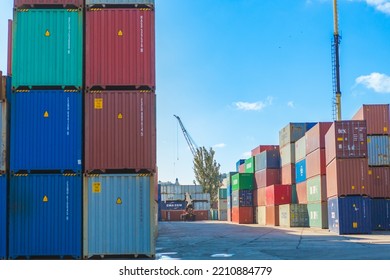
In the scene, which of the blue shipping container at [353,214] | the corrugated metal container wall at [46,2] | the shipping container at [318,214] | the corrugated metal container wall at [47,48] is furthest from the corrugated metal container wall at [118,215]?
the shipping container at [318,214]

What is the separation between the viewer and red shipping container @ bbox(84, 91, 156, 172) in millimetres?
18625

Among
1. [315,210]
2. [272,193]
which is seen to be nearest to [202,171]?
[272,193]

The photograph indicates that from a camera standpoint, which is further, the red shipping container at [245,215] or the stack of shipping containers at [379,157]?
the red shipping container at [245,215]

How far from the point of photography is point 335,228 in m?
33.3

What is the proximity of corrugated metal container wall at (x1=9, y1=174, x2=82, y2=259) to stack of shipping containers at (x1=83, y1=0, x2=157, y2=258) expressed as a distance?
0.47 metres

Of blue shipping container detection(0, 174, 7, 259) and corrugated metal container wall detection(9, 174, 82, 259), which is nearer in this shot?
blue shipping container detection(0, 174, 7, 259)

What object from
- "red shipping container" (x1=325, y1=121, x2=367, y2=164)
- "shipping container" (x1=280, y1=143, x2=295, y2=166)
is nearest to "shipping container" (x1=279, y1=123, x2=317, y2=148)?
"shipping container" (x1=280, y1=143, x2=295, y2=166)

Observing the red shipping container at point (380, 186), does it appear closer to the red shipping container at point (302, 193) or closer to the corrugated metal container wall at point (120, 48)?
the red shipping container at point (302, 193)

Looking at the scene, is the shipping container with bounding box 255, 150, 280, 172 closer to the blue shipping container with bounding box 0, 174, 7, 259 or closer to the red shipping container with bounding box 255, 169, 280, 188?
the red shipping container with bounding box 255, 169, 280, 188

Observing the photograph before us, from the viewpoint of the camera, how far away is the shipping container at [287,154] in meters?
49.1

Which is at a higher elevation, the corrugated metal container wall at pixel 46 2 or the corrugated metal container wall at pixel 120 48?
the corrugated metal container wall at pixel 46 2

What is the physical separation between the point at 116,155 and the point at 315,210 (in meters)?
27.4

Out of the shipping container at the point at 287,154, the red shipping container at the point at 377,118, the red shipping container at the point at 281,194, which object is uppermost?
the red shipping container at the point at 377,118

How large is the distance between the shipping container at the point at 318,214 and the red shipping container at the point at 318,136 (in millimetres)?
4594
